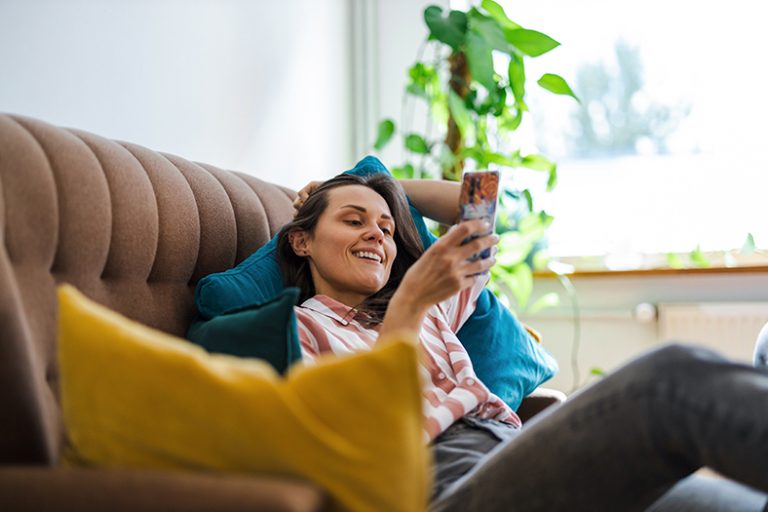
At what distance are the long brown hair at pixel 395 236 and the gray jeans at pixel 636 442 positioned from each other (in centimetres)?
64

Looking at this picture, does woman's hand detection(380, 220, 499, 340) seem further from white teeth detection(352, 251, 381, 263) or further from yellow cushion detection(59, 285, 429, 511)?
yellow cushion detection(59, 285, 429, 511)

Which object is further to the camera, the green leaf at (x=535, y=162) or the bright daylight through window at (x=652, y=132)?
the bright daylight through window at (x=652, y=132)

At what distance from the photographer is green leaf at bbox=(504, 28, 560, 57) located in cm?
254

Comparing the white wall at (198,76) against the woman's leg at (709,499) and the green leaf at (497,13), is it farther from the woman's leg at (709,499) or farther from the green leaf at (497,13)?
the woman's leg at (709,499)

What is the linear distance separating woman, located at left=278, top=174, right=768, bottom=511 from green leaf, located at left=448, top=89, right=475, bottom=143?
0.88 meters

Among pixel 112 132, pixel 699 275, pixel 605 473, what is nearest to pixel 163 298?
pixel 112 132

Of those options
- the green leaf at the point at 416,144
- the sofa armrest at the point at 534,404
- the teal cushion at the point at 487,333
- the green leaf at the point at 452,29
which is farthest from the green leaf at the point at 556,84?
the sofa armrest at the point at 534,404

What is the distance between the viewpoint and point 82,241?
127 centimetres

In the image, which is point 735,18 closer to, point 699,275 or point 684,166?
point 684,166

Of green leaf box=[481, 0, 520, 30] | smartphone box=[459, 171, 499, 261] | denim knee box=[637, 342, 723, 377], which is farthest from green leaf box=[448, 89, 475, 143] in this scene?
denim knee box=[637, 342, 723, 377]

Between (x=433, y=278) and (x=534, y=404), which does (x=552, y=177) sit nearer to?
(x=534, y=404)

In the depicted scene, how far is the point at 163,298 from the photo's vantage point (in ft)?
4.82

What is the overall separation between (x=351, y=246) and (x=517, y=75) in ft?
4.18

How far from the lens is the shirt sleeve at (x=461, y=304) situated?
1.72m
